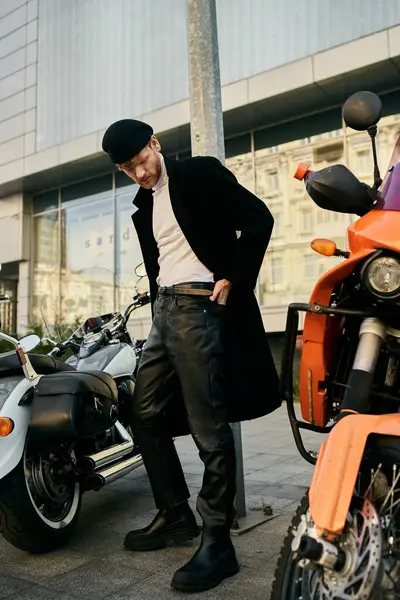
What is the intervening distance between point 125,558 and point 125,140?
74.6 inches

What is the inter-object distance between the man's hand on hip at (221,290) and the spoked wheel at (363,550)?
3.79ft

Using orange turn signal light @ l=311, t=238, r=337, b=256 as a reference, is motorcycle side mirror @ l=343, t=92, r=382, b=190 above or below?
above

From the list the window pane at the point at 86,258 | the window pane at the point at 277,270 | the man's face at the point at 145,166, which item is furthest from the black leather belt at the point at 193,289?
the window pane at the point at 86,258

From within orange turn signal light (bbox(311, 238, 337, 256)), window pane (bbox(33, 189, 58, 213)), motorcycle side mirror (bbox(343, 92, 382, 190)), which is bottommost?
orange turn signal light (bbox(311, 238, 337, 256))

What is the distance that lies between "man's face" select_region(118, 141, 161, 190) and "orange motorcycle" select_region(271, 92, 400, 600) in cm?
82

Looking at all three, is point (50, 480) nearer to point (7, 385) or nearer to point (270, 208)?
point (7, 385)

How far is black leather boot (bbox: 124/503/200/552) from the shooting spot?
9.54ft

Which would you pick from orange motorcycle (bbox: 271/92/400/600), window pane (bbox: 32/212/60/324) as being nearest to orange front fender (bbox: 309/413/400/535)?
orange motorcycle (bbox: 271/92/400/600)

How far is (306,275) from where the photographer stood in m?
12.9

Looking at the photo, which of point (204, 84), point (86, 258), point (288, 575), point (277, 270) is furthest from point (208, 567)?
point (86, 258)

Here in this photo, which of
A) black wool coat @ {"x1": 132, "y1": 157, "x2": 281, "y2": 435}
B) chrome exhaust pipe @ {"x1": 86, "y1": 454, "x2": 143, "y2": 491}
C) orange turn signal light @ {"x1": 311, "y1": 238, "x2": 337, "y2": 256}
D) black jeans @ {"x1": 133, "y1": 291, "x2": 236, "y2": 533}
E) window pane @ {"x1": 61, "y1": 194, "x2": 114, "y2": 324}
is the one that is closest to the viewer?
orange turn signal light @ {"x1": 311, "y1": 238, "x2": 337, "y2": 256}

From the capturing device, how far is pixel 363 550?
150 cm

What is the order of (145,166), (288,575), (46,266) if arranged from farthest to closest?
(46,266) < (145,166) < (288,575)

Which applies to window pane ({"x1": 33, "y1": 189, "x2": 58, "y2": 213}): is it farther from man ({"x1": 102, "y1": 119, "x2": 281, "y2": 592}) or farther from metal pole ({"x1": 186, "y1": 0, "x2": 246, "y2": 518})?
man ({"x1": 102, "y1": 119, "x2": 281, "y2": 592})
